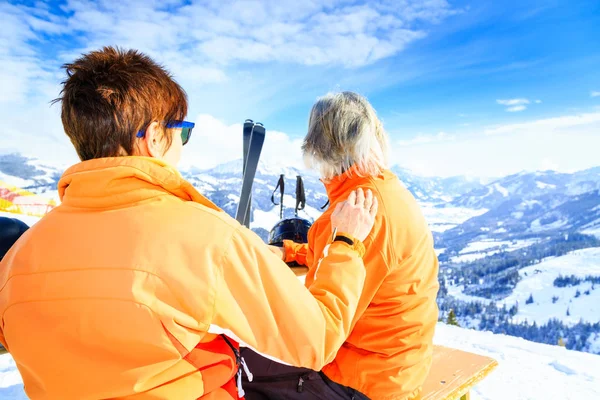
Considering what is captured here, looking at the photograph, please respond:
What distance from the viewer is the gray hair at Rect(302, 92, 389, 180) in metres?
2.34

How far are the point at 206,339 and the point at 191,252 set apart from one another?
1.12 ft

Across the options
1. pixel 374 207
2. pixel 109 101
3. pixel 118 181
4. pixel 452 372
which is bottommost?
pixel 452 372

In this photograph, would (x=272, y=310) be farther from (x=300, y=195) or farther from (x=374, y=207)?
(x=300, y=195)

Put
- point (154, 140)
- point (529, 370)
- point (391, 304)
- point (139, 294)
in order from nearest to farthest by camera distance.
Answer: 1. point (139, 294)
2. point (154, 140)
3. point (391, 304)
4. point (529, 370)

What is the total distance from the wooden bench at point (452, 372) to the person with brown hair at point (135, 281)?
1873 millimetres

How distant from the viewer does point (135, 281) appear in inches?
47.0

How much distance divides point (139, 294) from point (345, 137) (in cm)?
153

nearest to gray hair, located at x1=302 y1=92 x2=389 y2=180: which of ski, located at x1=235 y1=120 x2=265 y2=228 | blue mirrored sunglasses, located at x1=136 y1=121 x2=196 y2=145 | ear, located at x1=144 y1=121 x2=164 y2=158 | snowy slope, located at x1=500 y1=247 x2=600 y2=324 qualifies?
blue mirrored sunglasses, located at x1=136 y1=121 x2=196 y2=145

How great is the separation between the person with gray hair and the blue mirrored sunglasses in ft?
2.65

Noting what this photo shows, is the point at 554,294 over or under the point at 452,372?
under

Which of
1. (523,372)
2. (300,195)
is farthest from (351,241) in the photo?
(523,372)

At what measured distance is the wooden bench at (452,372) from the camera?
3.08m

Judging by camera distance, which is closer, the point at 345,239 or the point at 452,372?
the point at 345,239

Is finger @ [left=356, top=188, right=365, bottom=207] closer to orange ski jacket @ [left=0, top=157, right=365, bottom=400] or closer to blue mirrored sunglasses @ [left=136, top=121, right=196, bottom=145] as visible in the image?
orange ski jacket @ [left=0, top=157, right=365, bottom=400]
